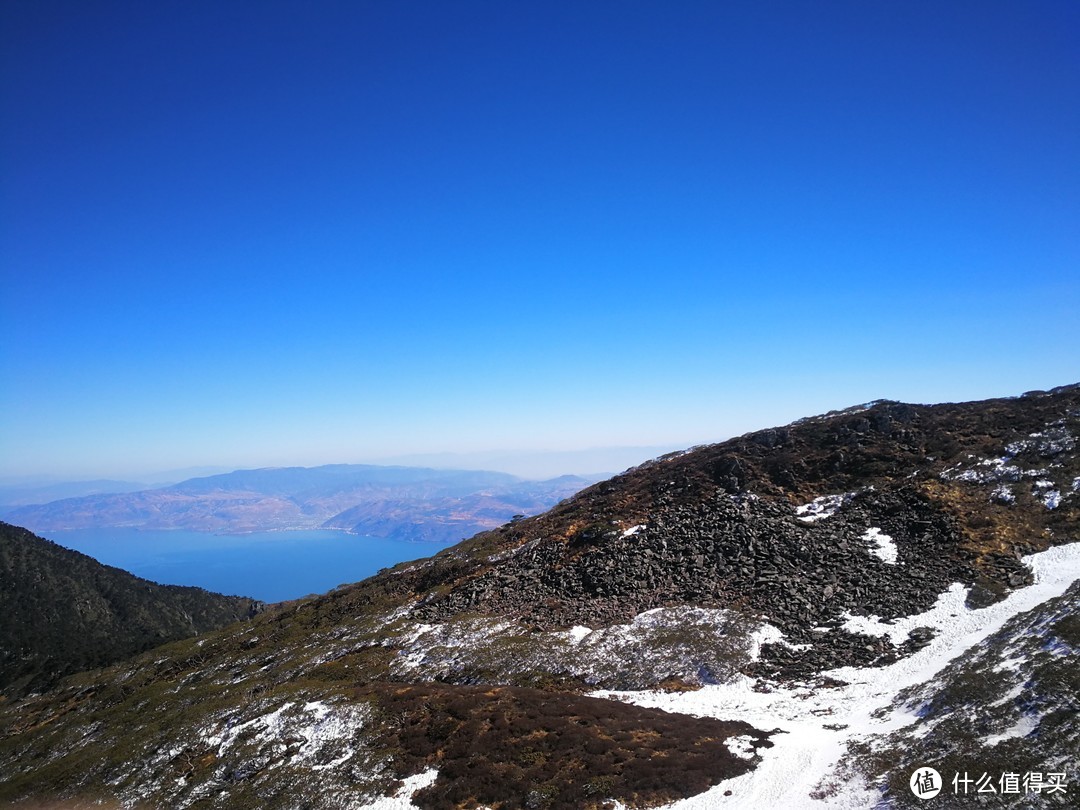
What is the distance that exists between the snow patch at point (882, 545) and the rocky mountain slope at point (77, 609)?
5394 inches

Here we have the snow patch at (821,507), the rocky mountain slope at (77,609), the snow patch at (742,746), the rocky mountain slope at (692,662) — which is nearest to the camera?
the rocky mountain slope at (692,662)

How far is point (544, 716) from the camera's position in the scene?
127 feet

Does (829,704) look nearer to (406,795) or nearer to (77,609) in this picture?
(406,795)

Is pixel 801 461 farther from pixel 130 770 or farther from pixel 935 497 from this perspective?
pixel 130 770

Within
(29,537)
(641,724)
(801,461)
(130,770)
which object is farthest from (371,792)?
(29,537)

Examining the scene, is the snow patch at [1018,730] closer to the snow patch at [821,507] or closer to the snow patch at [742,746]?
the snow patch at [742,746]

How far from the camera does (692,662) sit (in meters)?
45.5

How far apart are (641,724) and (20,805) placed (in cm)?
5176

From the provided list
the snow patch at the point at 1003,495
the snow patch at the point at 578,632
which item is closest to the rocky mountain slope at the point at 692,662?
the snow patch at the point at 1003,495

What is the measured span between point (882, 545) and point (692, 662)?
86.3ft

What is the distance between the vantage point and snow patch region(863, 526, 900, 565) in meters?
54.0

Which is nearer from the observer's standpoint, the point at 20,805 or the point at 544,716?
the point at 544,716

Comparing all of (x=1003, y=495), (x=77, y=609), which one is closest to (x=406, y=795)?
(x=1003, y=495)

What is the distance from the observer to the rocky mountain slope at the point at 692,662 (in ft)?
98.4
